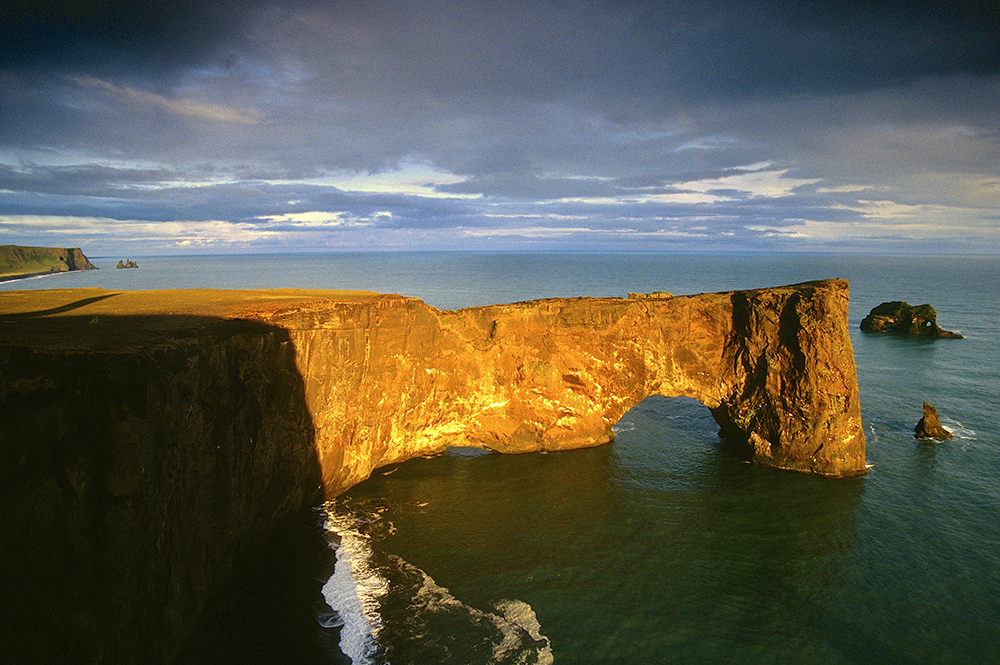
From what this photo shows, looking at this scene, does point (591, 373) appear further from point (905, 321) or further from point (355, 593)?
point (905, 321)

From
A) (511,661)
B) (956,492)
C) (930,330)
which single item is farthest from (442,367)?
(930,330)

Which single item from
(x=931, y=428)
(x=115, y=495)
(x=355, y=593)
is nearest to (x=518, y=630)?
(x=355, y=593)

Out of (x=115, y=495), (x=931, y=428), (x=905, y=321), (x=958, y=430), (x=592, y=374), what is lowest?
(x=958, y=430)

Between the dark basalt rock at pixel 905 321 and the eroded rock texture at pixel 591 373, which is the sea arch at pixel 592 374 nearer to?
the eroded rock texture at pixel 591 373

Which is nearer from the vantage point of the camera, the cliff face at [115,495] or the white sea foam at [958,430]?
the cliff face at [115,495]

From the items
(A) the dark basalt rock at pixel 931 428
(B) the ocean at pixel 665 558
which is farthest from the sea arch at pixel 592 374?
(A) the dark basalt rock at pixel 931 428

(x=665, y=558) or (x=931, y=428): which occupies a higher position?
(x=931, y=428)

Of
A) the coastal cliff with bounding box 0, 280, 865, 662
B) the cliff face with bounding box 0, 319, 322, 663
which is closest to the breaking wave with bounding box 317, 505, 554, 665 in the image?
the coastal cliff with bounding box 0, 280, 865, 662
